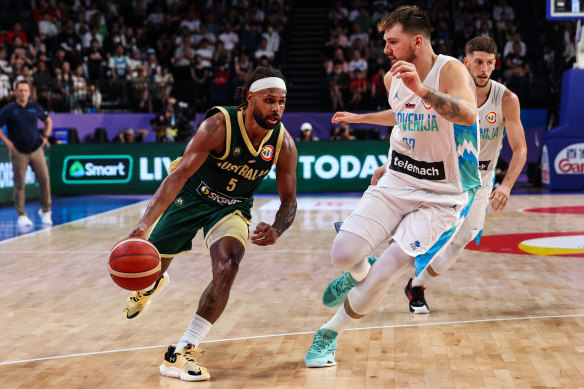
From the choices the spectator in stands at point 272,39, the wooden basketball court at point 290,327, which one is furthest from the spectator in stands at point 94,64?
the wooden basketball court at point 290,327

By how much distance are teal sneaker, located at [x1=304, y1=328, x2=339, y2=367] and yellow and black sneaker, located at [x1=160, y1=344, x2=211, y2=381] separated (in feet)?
1.96

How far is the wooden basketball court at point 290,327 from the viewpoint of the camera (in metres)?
4.30

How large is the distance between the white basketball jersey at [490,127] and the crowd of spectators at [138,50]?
12681mm

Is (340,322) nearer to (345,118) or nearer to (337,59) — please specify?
(345,118)

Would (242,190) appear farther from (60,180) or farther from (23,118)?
(60,180)

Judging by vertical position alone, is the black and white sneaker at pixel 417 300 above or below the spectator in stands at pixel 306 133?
below

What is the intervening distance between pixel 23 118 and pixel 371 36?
11.1 metres

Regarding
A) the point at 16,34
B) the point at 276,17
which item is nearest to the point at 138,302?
the point at 16,34

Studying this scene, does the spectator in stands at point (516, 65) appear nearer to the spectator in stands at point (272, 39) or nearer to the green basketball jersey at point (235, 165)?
the spectator in stands at point (272, 39)

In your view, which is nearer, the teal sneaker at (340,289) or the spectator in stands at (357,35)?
the teal sneaker at (340,289)

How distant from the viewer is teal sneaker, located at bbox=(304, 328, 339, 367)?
446 cm

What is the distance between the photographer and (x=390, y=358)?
15.3ft

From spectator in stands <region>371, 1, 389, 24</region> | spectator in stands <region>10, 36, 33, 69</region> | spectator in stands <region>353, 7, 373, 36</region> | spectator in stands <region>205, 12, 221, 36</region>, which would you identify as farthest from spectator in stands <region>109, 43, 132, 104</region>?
spectator in stands <region>371, 1, 389, 24</region>

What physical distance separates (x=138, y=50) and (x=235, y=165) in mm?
16531
